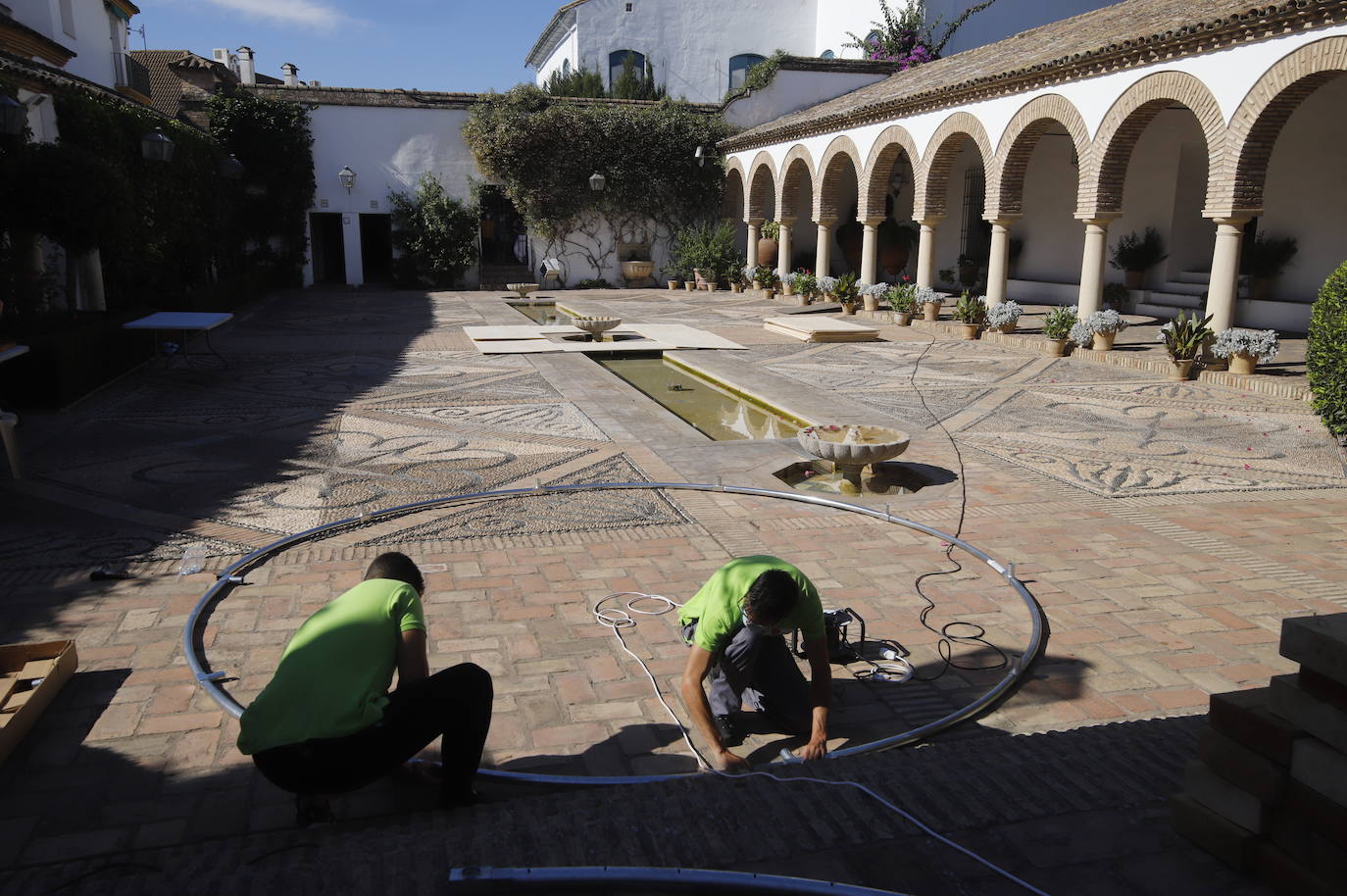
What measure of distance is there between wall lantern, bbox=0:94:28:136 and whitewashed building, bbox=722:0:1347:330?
13853 millimetres

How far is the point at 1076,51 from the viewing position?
1509 centimetres

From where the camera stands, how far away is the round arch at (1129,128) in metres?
12.7

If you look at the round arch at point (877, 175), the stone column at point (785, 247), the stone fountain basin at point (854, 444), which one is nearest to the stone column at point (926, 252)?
the round arch at point (877, 175)

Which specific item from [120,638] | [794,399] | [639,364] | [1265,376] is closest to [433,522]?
[120,638]

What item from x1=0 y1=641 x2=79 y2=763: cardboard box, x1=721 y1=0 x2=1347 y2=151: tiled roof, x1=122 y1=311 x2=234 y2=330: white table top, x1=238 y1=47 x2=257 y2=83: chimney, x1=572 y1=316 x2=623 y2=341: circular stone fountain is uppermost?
x1=238 y1=47 x2=257 y2=83: chimney

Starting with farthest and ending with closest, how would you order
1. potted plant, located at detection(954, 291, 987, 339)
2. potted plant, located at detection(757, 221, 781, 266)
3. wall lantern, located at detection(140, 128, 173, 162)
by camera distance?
potted plant, located at detection(757, 221, 781, 266)
potted plant, located at detection(954, 291, 987, 339)
wall lantern, located at detection(140, 128, 173, 162)

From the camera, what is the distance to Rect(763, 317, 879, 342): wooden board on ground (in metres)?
16.8

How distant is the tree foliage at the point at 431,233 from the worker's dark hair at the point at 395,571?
25221mm

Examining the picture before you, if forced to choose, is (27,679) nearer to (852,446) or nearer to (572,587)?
(572,587)

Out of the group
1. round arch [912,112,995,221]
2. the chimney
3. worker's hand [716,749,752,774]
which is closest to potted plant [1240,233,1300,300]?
round arch [912,112,995,221]

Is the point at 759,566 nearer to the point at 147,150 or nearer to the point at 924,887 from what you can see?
the point at 924,887

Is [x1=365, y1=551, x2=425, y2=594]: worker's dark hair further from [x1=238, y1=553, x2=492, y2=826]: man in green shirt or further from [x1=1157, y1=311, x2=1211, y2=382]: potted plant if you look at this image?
[x1=1157, y1=311, x2=1211, y2=382]: potted plant

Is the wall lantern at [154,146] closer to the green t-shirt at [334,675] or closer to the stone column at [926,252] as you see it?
the stone column at [926,252]

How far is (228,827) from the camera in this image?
3.32 metres
